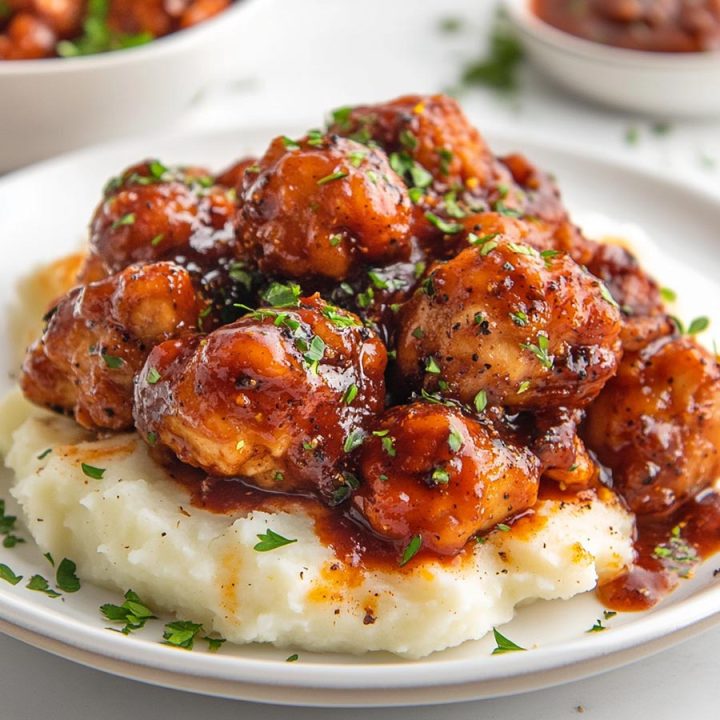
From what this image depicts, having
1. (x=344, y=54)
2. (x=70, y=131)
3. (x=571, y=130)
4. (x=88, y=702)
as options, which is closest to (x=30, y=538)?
(x=88, y=702)

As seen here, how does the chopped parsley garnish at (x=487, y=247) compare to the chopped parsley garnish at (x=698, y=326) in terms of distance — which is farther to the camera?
the chopped parsley garnish at (x=698, y=326)

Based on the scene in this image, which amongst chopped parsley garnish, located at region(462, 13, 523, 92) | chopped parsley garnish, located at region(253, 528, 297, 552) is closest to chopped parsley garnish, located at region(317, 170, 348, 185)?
chopped parsley garnish, located at region(253, 528, 297, 552)

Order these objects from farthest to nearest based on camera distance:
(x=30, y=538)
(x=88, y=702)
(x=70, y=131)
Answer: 1. (x=70, y=131)
2. (x=30, y=538)
3. (x=88, y=702)

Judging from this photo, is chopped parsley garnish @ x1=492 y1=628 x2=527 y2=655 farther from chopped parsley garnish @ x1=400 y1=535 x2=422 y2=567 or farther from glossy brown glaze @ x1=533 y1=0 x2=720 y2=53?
glossy brown glaze @ x1=533 y1=0 x2=720 y2=53

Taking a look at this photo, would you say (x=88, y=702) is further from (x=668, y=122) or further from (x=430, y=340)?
(x=668, y=122)

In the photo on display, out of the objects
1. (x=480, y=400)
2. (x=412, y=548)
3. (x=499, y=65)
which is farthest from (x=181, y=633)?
(x=499, y=65)

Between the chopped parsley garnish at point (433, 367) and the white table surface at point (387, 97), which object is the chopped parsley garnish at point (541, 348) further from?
the white table surface at point (387, 97)

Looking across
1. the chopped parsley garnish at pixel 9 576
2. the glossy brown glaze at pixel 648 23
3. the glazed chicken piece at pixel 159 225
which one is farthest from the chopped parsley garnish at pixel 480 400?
the glossy brown glaze at pixel 648 23
